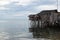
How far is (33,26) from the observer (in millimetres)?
28062

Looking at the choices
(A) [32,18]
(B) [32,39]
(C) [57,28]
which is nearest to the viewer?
(B) [32,39]

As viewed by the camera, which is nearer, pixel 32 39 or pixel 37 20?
pixel 32 39

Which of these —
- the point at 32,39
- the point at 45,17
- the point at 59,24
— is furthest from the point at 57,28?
the point at 32,39

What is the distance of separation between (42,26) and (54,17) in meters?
2.03

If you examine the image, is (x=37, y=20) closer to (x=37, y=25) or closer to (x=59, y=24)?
(x=37, y=25)

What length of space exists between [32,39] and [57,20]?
827cm

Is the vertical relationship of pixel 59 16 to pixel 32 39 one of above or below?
above

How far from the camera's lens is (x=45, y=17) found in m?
27.6

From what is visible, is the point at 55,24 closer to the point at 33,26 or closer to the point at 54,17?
the point at 54,17

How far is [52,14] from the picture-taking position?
2744cm

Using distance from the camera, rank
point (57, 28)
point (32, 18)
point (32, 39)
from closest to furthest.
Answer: point (32, 39) → point (57, 28) → point (32, 18)

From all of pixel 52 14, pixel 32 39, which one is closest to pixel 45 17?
pixel 52 14

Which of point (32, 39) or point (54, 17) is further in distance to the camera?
point (54, 17)

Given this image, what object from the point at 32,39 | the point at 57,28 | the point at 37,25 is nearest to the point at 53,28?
the point at 57,28
